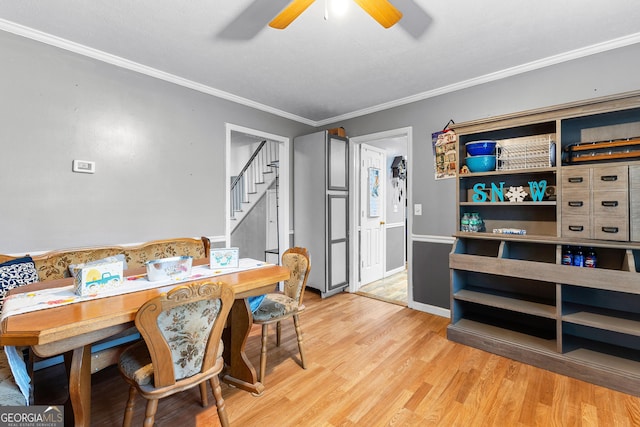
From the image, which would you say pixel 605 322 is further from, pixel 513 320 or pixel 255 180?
pixel 255 180

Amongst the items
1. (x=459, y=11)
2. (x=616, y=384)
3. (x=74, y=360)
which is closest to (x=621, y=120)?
(x=459, y=11)

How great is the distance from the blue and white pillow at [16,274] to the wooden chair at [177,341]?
103 cm

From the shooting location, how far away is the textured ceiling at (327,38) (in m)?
1.93

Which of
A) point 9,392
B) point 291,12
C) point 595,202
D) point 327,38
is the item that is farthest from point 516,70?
point 9,392

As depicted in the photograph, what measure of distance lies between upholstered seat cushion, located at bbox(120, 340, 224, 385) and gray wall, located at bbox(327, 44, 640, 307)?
2551 millimetres

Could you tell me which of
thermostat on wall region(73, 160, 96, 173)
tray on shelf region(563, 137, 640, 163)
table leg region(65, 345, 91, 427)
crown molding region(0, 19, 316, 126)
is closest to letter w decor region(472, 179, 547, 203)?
tray on shelf region(563, 137, 640, 163)

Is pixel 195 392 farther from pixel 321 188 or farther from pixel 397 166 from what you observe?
pixel 397 166

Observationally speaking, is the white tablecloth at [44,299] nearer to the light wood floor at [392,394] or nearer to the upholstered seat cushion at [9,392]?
the upholstered seat cushion at [9,392]

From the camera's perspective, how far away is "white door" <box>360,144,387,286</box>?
4387mm

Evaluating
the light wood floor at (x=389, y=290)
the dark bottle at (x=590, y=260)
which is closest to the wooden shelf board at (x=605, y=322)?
the dark bottle at (x=590, y=260)

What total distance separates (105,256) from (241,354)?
59.0 inches

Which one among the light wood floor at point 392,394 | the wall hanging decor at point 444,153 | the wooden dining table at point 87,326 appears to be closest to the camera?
the wooden dining table at point 87,326

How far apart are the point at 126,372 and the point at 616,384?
2994 mm

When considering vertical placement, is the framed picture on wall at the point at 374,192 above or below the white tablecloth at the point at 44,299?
above
